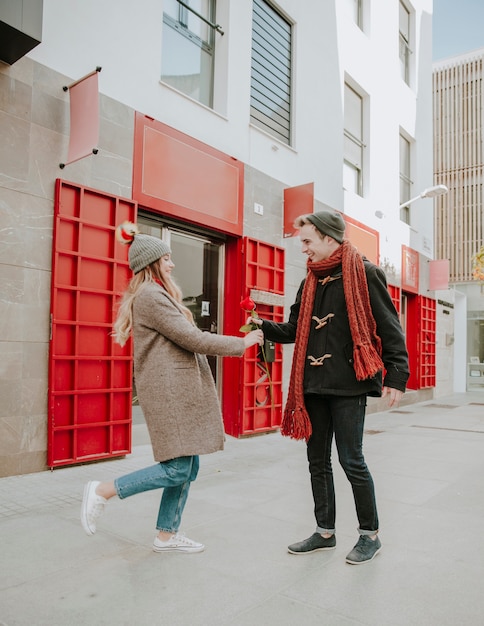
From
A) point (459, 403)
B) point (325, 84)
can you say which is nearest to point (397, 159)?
point (325, 84)

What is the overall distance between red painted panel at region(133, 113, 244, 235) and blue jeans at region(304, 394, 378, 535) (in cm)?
384

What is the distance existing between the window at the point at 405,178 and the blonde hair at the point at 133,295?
11.7 m

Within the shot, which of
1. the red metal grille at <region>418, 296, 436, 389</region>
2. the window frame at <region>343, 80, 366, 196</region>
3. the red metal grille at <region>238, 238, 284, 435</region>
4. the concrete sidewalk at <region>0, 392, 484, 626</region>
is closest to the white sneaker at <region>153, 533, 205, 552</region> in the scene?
the concrete sidewalk at <region>0, 392, 484, 626</region>

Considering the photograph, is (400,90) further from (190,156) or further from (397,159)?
(190,156)

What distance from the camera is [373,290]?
3.12 metres

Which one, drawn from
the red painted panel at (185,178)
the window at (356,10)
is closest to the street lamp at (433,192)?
the window at (356,10)

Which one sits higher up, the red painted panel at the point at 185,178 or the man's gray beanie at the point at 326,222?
the red painted panel at the point at 185,178

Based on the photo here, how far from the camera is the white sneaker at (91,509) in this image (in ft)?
9.55

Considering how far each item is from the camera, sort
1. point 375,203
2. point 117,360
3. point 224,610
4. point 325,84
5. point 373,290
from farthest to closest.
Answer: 1. point 375,203
2. point 325,84
3. point 117,360
4. point 373,290
5. point 224,610

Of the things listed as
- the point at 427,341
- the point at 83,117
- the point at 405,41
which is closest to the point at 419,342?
the point at 427,341

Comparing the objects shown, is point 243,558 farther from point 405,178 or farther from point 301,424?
point 405,178

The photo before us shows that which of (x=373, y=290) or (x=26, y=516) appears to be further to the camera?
(x=26, y=516)

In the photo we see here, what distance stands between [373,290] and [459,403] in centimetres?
1185

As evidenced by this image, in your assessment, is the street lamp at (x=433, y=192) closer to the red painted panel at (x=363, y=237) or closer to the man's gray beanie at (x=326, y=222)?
the red painted panel at (x=363, y=237)
